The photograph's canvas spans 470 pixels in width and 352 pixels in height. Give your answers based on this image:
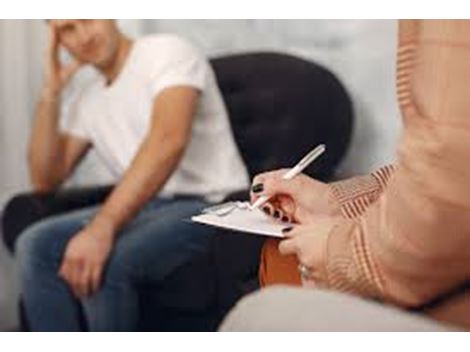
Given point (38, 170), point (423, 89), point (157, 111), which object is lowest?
point (38, 170)

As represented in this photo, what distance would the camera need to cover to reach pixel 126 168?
164 centimetres

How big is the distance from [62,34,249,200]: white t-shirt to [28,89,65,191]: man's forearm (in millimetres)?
142

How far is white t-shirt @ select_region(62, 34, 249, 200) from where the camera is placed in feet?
4.84

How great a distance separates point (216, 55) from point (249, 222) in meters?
1.11

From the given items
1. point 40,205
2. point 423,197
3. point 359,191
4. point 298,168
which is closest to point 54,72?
point 40,205

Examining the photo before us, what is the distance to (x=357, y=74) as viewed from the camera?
5.71 feet

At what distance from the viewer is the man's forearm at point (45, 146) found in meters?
1.88

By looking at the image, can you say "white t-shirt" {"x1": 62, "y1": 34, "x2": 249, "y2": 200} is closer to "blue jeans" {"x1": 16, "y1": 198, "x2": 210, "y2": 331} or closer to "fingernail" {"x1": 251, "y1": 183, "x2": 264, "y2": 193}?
"blue jeans" {"x1": 16, "y1": 198, "x2": 210, "y2": 331}

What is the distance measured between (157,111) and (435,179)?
3.19 ft

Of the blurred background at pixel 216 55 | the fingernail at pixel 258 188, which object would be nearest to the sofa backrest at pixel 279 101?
the blurred background at pixel 216 55

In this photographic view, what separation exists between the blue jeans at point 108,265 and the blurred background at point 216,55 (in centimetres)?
8

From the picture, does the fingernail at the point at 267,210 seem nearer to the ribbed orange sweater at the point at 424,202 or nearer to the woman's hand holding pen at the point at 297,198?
the woman's hand holding pen at the point at 297,198
